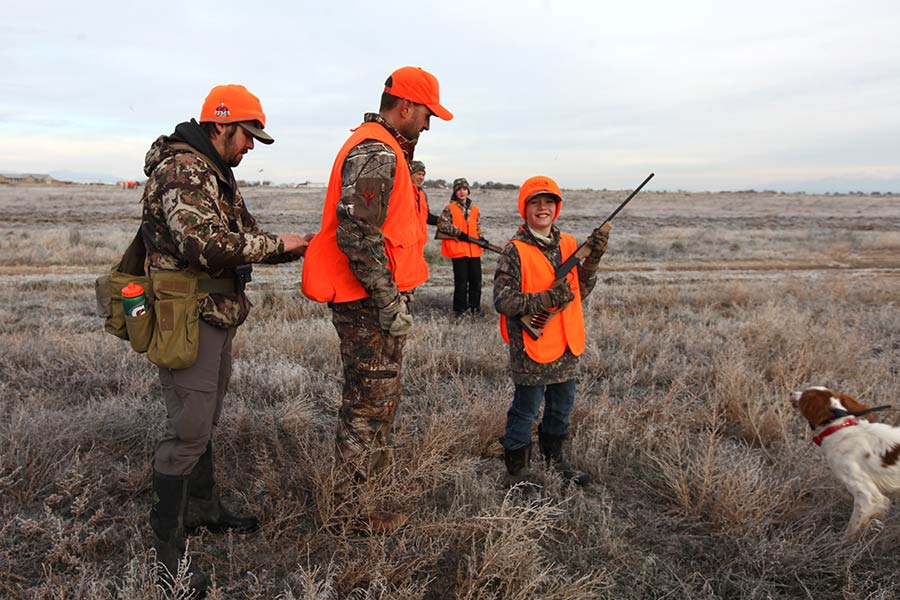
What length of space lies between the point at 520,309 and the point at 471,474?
101 centimetres

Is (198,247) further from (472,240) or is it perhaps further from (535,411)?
(472,240)

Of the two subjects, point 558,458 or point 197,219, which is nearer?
point 197,219

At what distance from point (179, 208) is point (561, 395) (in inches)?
92.7

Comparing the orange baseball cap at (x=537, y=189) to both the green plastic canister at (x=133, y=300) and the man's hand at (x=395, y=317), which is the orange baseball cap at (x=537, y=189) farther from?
the green plastic canister at (x=133, y=300)

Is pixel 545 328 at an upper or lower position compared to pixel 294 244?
lower

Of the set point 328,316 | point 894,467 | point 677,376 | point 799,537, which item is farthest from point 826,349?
point 328,316

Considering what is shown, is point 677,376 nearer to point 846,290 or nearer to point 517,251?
point 517,251

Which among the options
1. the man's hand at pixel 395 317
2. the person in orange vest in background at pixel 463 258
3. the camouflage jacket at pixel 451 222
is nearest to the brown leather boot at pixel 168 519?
the man's hand at pixel 395 317

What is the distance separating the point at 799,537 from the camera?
2.98 meters

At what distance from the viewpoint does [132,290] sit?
250 centimetres

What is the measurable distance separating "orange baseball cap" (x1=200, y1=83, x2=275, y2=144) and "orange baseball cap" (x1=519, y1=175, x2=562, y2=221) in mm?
1588

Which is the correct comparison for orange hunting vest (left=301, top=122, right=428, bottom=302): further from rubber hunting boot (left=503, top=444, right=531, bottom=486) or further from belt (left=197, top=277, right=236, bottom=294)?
rubber hunting boot (left=503, top=444, right=531, bottom=486)

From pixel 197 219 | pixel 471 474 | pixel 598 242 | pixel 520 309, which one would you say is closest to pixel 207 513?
pixel 471 474

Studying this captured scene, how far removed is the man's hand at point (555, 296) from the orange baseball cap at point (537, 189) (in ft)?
1.42
